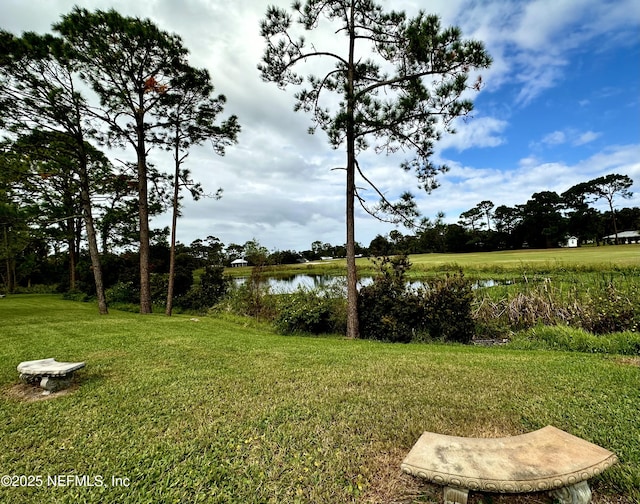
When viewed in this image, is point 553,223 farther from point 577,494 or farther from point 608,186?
point 577,494

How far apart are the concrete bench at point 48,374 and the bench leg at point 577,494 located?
176 inches

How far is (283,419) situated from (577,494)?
2.09m

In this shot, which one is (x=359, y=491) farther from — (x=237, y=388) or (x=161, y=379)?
(x=161, y=379)

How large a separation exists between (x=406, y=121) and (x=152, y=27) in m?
8.75

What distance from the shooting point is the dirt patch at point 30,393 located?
3.14 metres

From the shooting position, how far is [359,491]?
72.6 inches

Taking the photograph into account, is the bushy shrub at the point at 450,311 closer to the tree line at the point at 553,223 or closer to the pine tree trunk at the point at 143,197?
the pine tree trunk at the point at 143,197

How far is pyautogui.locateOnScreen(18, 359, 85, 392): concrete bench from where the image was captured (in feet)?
10.4

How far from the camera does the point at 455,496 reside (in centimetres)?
161

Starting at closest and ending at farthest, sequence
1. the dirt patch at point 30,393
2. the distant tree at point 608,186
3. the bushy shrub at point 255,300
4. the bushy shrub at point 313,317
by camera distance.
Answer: the dirt patch at point 30,393, the bushy shrub at point 313,317, the bushy shrub at point 255,300, the distant tree at point 608,186

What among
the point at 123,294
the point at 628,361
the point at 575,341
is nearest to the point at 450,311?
the point at 575,341

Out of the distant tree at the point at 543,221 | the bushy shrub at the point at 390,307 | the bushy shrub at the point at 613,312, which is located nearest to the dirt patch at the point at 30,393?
the bushy shrub at the point at 390,307

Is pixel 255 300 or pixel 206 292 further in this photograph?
pixel 206 292

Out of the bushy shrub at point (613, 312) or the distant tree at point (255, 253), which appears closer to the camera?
the bushy shrub at point (613, 312)
